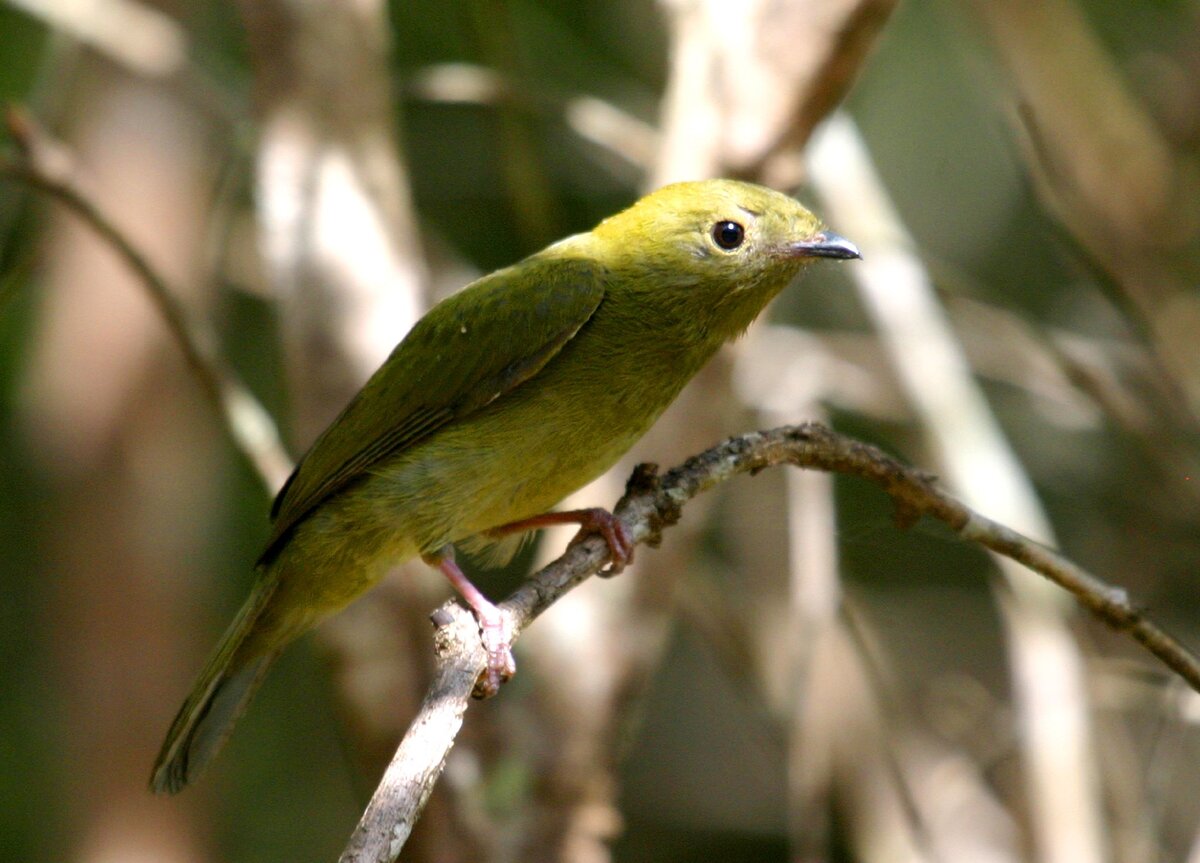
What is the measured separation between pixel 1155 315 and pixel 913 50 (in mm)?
3017

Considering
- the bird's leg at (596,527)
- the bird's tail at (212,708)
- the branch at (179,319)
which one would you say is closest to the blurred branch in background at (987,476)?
the bird's leg at (596,527)

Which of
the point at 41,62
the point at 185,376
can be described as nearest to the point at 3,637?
the point at 185,376

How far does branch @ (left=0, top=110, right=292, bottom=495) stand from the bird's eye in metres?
1.59

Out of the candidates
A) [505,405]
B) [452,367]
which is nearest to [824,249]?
[505,405]

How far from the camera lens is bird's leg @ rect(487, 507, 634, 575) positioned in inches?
129

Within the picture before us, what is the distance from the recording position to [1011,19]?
6.62 metres

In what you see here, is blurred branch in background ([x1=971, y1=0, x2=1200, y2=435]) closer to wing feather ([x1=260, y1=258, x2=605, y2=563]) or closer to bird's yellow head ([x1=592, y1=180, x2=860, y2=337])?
bird's yellow head ([x1=592, y1=180, x2=860, y2=337])

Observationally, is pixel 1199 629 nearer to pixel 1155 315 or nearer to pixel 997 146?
pixel 1155 315

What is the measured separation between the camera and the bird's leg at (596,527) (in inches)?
129

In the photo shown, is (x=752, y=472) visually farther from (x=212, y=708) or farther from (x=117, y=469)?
(x=117, y=469)

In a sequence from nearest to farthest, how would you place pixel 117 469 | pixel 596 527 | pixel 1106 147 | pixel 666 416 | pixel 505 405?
pixel 596 527, pixel 505 405, pixel 666 416, pixel 117 469, pixel 1106 147

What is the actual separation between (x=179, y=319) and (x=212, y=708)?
3.99 feet

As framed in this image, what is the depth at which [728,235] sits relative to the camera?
3986 millimetres

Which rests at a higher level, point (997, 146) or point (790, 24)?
point (997, 146)
